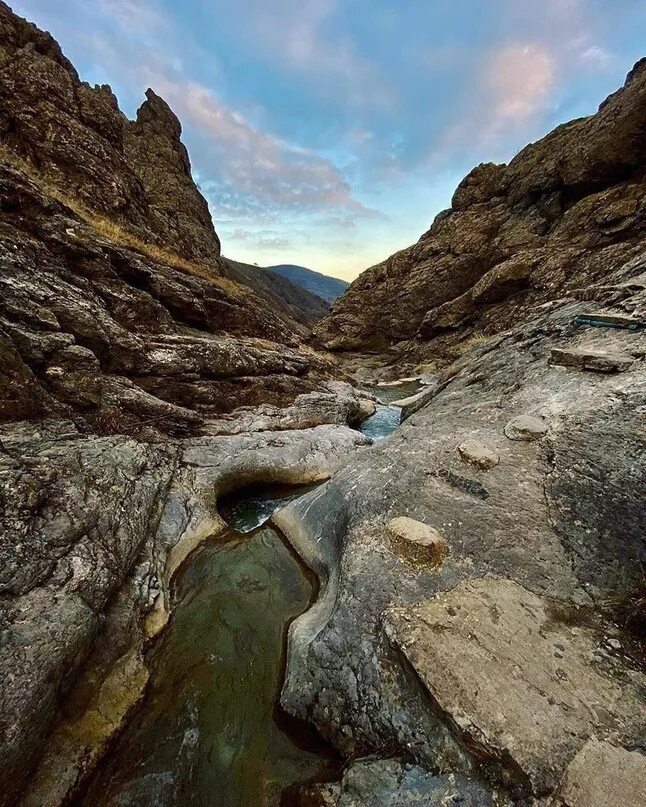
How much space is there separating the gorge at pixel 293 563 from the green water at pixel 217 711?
0.11 feet

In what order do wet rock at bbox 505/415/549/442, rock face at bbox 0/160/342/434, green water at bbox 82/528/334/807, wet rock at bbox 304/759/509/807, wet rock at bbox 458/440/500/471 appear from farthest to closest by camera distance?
rock face at bbox 0/160/342/434 → wet rock at bbox 505/415/549/442 → wet rock at bbox 458/440/500/471 → green water at bbox 82/528/334/807 → wet rock at bbox 304/759/509/807

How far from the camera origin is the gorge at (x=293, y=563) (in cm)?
442

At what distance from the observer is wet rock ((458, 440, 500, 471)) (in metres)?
8.05

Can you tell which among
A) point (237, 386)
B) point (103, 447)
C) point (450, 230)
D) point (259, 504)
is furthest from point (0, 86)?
point (450, 230)

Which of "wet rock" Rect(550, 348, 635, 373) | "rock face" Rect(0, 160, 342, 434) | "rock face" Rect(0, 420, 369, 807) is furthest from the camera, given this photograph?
"rock face" Rect(0, 160, 342, 434)

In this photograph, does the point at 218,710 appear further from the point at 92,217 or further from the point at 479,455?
the point at 92,217

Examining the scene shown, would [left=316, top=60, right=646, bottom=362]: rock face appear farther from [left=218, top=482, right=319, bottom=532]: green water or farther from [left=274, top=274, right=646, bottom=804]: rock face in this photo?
[left=218, top=482, right=319, bottom=532]: green water

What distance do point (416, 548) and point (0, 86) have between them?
105ft

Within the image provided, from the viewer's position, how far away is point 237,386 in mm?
16969

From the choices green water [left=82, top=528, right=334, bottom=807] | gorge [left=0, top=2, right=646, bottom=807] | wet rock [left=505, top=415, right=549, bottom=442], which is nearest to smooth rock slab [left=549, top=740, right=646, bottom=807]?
gorge [left=0, top=2, right=646, bottom=807]

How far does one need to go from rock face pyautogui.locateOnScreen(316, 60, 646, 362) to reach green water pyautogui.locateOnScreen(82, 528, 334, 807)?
24.9m

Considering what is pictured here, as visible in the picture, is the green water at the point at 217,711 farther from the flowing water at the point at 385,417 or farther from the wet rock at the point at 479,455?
the flowing water at the point at 385,417

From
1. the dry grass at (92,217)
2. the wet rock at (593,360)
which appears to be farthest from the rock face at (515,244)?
the dry grass at (92,217)

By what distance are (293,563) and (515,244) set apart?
45.9 m
